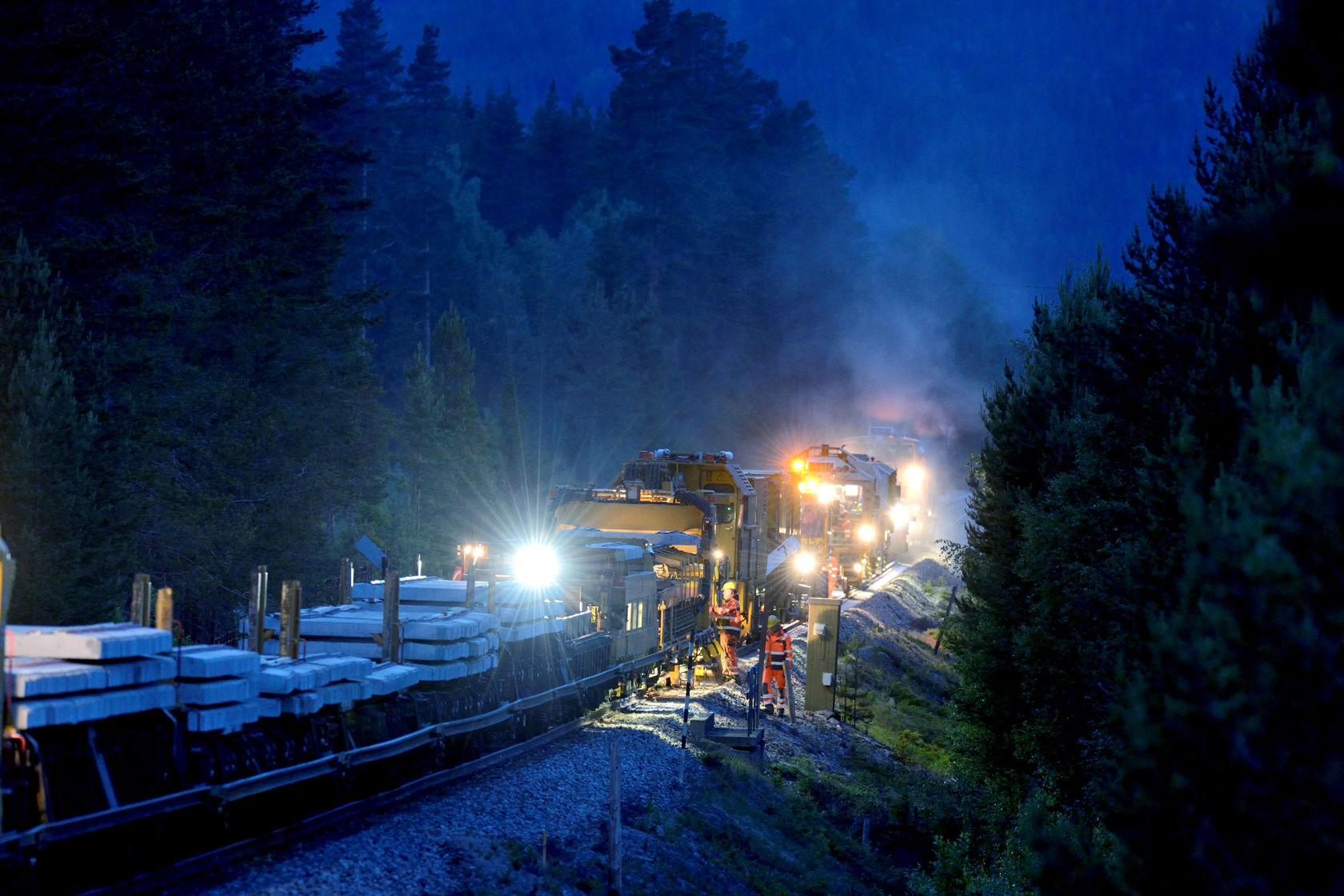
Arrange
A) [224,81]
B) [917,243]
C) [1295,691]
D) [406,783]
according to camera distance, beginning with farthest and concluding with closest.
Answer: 1. [917,243]
2. [224,81]
3. [406,783]
4. [1295,691]

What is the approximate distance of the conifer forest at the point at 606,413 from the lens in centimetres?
671

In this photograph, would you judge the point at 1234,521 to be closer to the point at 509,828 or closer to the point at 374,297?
the point at 509,828

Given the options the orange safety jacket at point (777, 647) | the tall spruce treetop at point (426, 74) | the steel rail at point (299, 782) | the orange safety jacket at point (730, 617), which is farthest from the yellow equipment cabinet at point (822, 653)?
the tall spruce treetop at point (426, 74)

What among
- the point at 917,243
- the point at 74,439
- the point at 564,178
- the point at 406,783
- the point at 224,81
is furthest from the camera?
the point at 917,243

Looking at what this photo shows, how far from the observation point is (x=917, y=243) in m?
107

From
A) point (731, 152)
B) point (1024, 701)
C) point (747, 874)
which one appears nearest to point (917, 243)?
point (731, 152)

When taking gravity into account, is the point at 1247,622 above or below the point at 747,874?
above

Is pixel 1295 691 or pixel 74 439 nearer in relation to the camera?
pixel 1295 691

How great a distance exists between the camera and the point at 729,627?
26.9m

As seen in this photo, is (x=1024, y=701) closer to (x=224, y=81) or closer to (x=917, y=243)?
(x=224, y=81)

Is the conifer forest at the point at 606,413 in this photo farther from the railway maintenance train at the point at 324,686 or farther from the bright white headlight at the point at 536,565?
the bright white headlight at the point at 536,565

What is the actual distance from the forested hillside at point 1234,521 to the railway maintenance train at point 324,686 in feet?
23.9

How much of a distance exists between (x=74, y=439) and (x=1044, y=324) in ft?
61.3

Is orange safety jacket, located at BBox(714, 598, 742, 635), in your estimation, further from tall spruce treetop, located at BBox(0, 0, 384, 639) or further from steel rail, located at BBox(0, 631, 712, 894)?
tall spruce treetop, located at BBox(0, 0, 384, 639)
